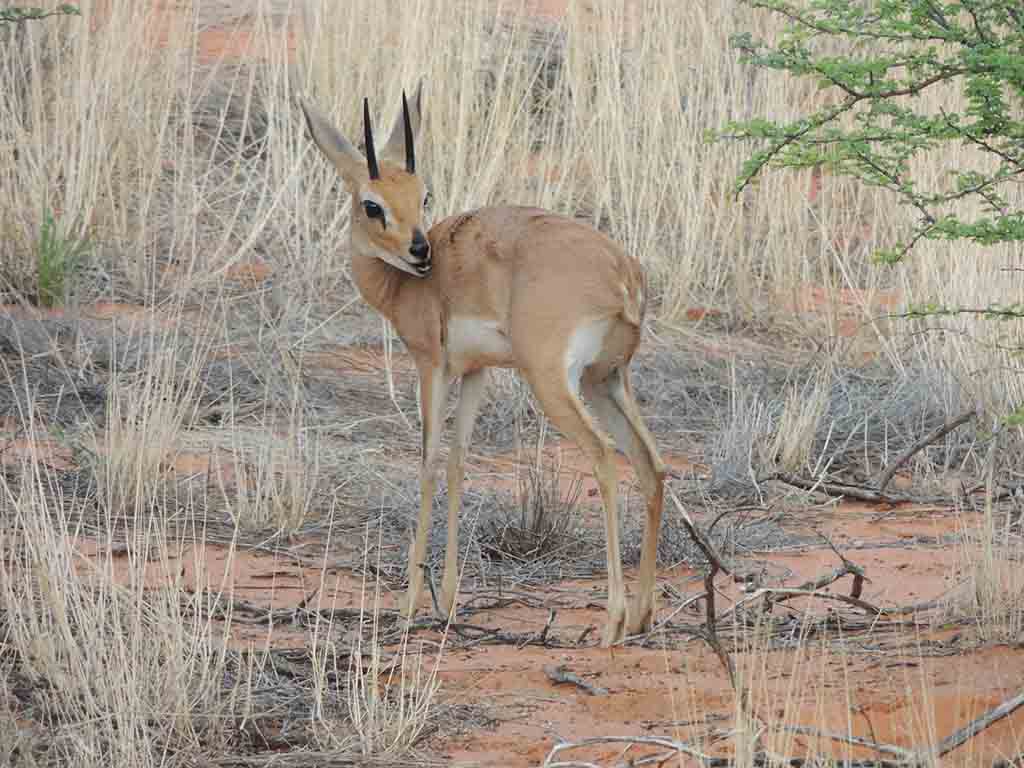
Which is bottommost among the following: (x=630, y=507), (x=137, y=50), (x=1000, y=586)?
(x=630, y=507)

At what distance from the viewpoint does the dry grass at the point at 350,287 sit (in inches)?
271

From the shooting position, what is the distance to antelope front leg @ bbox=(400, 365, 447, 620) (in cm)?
551

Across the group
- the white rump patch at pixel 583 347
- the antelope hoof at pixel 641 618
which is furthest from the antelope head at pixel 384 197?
the antelope hoof at pixel 641 618

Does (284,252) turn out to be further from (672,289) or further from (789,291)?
(789,291)

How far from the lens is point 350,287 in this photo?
393 inches

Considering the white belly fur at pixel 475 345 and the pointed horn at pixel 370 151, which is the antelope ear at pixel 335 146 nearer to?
the pointed horn at pixel 370 151

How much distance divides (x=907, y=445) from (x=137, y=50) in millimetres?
5552

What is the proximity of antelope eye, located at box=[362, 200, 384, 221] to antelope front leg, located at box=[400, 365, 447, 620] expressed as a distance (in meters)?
0.57

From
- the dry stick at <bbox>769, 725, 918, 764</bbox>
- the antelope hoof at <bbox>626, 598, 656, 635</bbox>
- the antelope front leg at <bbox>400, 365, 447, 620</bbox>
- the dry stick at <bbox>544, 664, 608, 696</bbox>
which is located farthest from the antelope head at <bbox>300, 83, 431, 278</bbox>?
the dry stick at <bbox>769, 725, 918, 764</bbox>

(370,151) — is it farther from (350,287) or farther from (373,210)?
(350,287)

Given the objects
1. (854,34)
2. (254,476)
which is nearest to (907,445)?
(254,476)

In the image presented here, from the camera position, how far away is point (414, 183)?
5.67m

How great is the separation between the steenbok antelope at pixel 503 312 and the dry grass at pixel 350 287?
0.88m

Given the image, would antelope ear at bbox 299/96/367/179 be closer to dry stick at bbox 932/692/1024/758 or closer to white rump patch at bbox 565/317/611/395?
white rump patch at bbox 565/317/611/395
